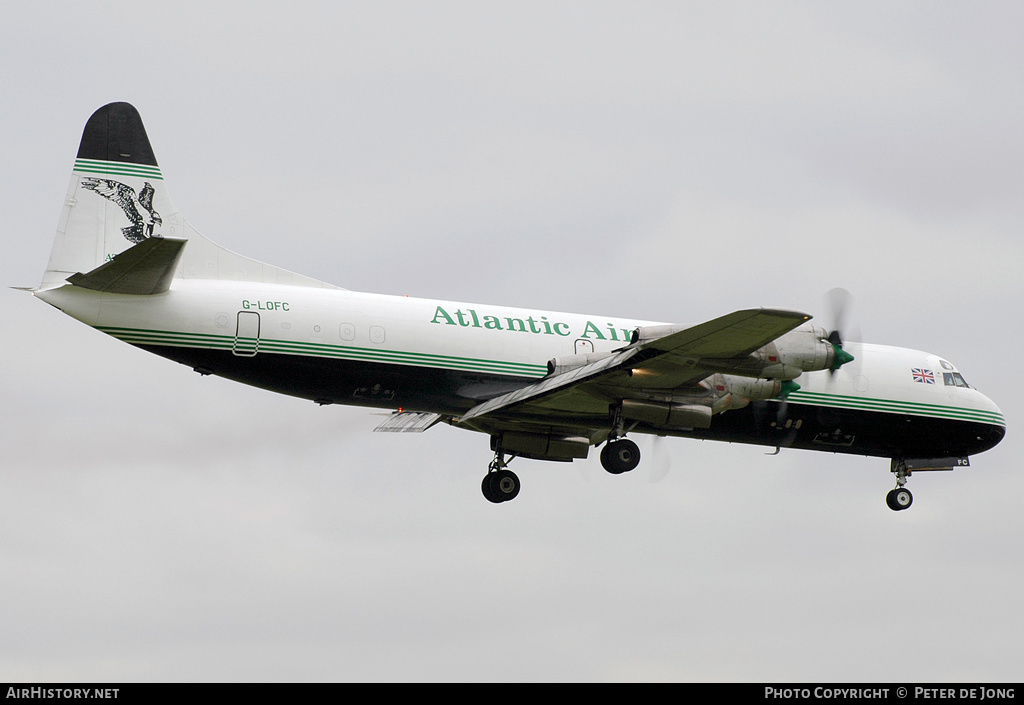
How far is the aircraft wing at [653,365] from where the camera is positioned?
2473cm

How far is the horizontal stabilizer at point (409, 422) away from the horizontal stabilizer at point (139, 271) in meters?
8.20

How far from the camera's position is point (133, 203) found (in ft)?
95.7

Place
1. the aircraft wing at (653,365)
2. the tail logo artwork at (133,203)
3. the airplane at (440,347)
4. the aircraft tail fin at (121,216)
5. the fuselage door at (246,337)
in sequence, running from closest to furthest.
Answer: the aircraft wing at (653,365)
the airplane at (440,347)
the fuselage door at (246,337)
the aircraft tail fin at (121,216)
the tail logo artwork at (133,203)

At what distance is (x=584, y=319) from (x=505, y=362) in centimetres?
276

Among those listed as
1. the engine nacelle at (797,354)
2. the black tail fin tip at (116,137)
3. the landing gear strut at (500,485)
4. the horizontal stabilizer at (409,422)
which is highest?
the black tail fin tip at (116,137)

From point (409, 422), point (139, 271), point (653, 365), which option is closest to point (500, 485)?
point (409, 422)

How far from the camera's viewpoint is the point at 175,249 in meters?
25.8

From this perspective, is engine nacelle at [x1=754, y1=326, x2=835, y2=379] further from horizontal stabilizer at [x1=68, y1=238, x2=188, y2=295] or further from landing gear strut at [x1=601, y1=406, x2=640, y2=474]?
horizontal stabilizer at [x1=68, y1=238, x2=188, y2=295]

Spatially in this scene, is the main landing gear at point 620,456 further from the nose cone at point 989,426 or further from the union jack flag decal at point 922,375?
the nose cone at point 989,426

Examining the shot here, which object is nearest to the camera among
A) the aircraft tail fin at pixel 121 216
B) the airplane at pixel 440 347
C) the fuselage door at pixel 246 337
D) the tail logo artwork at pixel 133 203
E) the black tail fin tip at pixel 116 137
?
the airplane at pixel 440 347

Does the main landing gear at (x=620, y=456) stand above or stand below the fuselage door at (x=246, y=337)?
below

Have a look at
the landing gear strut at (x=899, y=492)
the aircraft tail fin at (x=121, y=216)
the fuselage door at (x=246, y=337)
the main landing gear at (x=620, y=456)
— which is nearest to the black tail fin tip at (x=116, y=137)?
the aircraft tail fin at (x=121, y=216)
